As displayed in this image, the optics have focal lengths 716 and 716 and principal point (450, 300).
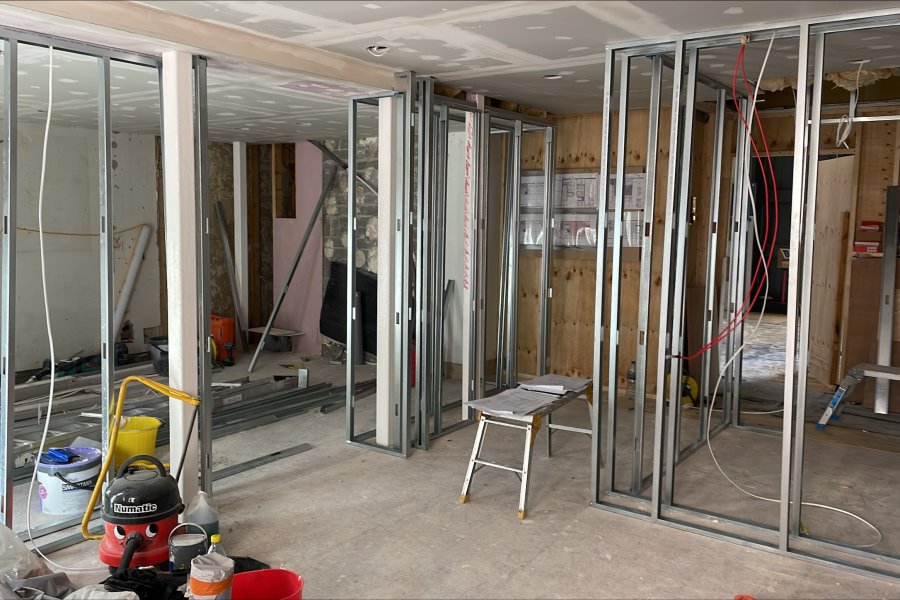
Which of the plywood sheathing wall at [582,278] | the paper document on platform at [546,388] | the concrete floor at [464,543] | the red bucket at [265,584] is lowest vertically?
the concrete floor at [464,543]

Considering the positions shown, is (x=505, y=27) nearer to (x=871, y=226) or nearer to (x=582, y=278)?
(x=582, y=278)

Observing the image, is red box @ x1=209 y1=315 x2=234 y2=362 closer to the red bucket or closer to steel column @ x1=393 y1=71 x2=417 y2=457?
steel column @ x1=393 y1=71 x2=417 y2=457

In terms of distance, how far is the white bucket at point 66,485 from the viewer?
3.48 meters

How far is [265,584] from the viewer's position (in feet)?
8.79

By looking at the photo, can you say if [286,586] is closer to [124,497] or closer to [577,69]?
[124,497]

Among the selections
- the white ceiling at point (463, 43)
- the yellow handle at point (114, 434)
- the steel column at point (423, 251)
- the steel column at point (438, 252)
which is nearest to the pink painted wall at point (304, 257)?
the white ceiling at point (463, 43)

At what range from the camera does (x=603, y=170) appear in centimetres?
368

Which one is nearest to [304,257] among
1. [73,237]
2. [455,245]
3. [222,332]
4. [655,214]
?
[222,332]

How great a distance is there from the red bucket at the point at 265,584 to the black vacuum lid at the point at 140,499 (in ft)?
1.94

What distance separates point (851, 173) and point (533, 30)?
13.4 ft

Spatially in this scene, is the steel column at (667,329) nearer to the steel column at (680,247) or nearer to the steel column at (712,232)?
the steel column at (680,247)

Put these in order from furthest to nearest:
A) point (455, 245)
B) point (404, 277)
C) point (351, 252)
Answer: point (455, 245) → point (351, 252) → point (404, 277)

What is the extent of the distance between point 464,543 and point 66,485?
1950mm

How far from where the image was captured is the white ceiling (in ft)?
9.52
